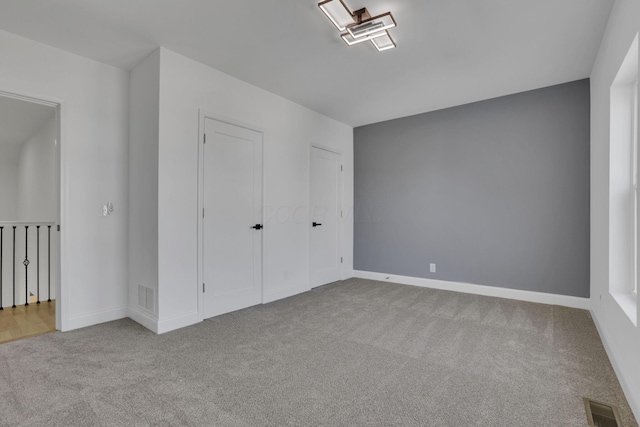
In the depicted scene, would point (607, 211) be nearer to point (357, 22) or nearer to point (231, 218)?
point (357, 22)

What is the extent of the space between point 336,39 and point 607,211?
273 cm

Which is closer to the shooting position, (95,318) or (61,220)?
(61,220)

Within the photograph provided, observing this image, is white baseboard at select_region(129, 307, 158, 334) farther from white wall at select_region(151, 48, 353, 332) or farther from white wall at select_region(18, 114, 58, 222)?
white wall at select_region(18, 114, 58, 222)

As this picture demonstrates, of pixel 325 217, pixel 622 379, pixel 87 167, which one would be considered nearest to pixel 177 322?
pixel 87 167

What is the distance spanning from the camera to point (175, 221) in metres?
3.14

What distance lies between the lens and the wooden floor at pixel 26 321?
9.65 feet

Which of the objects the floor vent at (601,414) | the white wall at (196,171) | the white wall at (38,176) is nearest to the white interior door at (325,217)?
the white wall at (196,171)

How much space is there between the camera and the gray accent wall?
3.85 meters

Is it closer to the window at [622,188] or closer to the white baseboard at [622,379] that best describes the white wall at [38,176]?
the white baseboard at [622,379]

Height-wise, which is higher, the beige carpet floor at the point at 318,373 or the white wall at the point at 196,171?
the white wall at the point at 196,171

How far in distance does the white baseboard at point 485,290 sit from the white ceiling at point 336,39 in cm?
264

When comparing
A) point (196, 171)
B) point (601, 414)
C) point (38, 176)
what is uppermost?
point (38, 176)

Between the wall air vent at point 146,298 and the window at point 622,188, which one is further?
the wall air vent at point 146,298

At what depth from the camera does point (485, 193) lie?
4.42 meters
